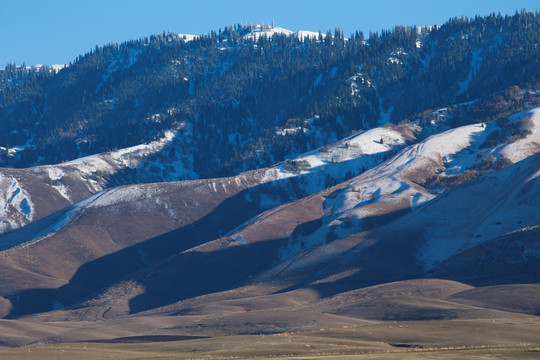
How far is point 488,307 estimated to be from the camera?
13388 cm

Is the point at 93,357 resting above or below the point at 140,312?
above

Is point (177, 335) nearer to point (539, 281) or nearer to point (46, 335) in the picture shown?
point (46, 335)

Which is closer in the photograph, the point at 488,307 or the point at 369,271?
the point at 488,307

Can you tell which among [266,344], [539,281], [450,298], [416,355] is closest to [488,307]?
[450,298]

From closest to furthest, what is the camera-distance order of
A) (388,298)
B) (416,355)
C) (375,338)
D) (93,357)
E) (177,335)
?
(416,355) < (93,357) < (375,338) < (177,335) < (388,298)

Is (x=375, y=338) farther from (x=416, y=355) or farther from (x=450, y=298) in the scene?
(x=450, y=298)

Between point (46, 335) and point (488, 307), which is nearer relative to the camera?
point (488, 307)

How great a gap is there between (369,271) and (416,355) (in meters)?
119

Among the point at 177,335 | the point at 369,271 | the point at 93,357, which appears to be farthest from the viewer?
the point at 369,271

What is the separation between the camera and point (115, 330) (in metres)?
148

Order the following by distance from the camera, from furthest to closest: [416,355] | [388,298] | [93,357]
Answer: [388,298] < [93,357] < [416,355]

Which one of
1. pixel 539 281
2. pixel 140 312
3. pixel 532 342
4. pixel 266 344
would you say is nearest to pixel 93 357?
pixel 266 344

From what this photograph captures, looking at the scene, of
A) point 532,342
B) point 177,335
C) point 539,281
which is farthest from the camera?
point 539,281

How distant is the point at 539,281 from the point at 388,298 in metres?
29.0
